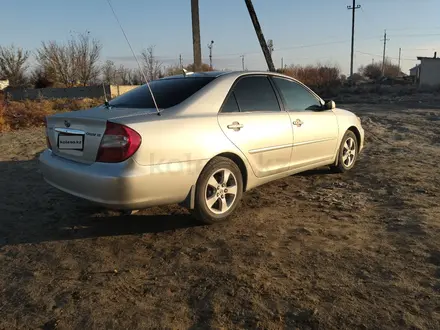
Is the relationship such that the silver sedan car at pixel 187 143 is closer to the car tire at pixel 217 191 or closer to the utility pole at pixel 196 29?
the car tire at pixel 217 191

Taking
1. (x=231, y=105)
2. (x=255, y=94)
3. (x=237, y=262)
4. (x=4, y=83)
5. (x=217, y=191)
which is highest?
(x=4, y=83)

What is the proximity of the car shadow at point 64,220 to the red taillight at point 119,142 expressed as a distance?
92 cm

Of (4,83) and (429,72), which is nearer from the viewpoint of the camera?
(429,72)

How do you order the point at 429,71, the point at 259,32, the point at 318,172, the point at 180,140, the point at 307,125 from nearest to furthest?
the point at 180,140 → the point at 307,125 → the point at 318,172 → the point at 259,32 → the point at 429,71

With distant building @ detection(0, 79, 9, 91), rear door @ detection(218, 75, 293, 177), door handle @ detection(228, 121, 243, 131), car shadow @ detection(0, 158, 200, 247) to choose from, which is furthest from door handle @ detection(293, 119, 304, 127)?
distant building @ detection(0, 79, 9, 91)

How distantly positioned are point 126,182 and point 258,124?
166cm

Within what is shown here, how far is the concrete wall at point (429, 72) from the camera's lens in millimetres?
39906

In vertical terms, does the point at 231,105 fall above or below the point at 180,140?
above

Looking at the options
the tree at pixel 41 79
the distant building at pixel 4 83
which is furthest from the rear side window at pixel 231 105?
the distant building at pixel 4 83

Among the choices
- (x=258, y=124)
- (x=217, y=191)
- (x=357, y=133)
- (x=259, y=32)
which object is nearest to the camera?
(x=217, y=191)

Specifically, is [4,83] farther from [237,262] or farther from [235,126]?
[237,262]

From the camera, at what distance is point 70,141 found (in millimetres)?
3670

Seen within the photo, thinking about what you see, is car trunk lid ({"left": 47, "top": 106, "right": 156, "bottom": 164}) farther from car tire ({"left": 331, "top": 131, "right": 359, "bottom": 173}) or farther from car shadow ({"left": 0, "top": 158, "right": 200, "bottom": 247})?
car tire ({"left": 331, "top": 131, "right": 359, "bottom": 173})

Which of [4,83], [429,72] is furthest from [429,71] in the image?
[4,83]
